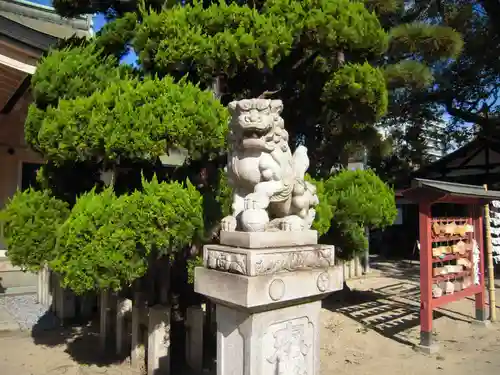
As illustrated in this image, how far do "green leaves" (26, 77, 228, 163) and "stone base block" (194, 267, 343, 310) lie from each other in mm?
1192

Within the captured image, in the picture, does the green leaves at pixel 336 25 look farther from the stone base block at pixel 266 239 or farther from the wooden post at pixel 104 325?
the wooden post at pixel 104 325

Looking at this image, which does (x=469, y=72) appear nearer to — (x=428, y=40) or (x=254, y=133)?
(x=428, y=40)

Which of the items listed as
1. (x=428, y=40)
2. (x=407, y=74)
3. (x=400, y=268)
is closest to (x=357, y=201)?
(x=407, y=74)

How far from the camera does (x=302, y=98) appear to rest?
5961mm

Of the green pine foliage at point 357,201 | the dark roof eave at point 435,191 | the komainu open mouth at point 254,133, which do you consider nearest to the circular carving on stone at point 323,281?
the komainu open mouth at point 254,133

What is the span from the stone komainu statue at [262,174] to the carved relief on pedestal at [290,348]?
683mm

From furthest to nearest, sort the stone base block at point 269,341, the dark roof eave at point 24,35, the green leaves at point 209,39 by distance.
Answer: the dark roof eave at point 24,35 → the green leaves at point 209,39 → the stone base block at point 269,341

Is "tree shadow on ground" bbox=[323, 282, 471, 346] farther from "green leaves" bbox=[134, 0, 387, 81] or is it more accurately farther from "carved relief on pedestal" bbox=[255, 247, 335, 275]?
"green leaves" bbox=[134, 0, 387, 81]

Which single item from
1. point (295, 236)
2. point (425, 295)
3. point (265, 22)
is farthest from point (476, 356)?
point (265, 22)

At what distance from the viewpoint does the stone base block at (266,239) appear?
2621 mm

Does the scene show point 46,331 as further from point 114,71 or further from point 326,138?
point 326,138

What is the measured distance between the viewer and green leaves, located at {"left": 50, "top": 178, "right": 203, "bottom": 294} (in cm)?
322

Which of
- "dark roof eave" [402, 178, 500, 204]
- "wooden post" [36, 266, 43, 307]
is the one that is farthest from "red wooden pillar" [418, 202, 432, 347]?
"wooden post" [36, 266, 43, 307]

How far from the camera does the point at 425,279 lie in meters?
5.69
